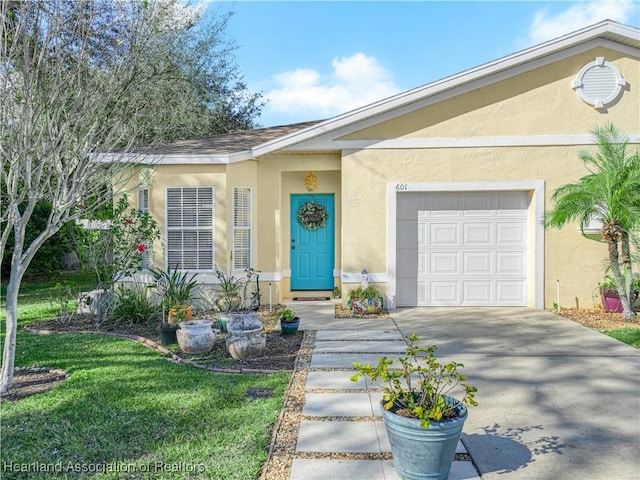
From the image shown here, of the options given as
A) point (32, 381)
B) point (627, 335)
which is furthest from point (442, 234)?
point (32, 381)

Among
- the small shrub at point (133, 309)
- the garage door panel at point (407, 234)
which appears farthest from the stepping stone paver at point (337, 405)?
the garage door panel at point (407, 234)

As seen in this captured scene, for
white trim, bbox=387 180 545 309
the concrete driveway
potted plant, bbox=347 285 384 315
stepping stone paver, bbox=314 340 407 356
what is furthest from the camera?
white trim, bbox=387 180 545 309

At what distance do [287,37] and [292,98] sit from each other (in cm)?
669

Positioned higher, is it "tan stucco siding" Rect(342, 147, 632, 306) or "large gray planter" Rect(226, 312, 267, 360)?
"tan stucco siding" Rect(342, 147, 632, 306)

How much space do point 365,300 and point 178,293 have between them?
140 inches

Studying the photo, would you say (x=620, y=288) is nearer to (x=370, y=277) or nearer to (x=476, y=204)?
(x=476, y=204)

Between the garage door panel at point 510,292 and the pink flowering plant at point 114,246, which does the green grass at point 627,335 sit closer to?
the garage door panel at point 510,292

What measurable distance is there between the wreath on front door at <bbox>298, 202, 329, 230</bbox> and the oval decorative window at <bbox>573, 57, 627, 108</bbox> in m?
5.82

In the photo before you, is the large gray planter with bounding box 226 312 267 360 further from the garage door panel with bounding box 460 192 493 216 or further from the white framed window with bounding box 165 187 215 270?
the garage door panel with bounding box 460 192 493 216

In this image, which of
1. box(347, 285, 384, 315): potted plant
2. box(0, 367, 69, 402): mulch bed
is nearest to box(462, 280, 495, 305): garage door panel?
box(347, 285, 384, 315): potted plant

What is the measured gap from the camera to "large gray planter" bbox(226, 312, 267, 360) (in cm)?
591

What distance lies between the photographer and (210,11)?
60.3 feet

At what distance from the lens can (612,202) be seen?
797 cm

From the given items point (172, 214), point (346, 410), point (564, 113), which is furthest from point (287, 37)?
point (346, 410)
